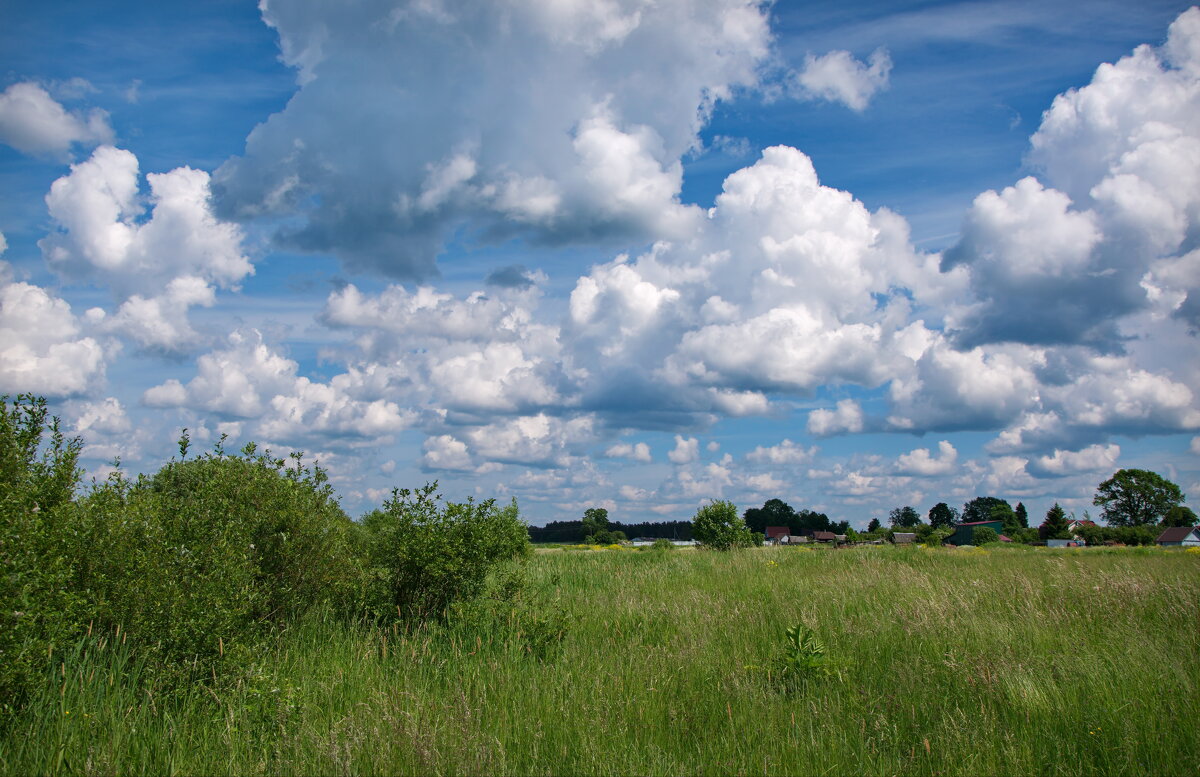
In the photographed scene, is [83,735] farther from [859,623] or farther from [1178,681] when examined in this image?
[1178,681]

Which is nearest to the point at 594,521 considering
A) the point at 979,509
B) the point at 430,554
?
the point at 979,509

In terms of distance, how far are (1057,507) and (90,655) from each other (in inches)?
4647

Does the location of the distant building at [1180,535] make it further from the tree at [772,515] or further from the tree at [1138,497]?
the tree at [772,515]

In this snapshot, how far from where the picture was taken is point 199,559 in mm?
7621

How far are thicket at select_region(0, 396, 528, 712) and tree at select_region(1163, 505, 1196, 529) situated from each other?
120922 millimetres

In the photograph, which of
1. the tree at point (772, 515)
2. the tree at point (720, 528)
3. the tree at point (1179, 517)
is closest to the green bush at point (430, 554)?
the tree at point (720, 528)

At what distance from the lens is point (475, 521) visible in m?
10.7

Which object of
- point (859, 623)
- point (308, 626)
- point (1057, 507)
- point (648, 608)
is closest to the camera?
point (308, 626)

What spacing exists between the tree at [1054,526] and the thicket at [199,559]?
10617cm

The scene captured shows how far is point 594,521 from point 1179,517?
90620 mm

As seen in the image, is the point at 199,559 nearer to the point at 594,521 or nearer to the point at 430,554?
the point at 430,554

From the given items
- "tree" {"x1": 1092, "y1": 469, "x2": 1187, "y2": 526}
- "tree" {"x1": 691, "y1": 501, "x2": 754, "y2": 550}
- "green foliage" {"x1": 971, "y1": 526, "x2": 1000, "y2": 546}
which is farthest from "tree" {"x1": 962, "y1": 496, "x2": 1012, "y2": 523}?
"tree" {"x1": 691, "y1": 501, "x2": 754, "y2": 550}

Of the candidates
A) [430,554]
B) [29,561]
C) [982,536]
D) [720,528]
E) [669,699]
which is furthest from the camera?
[982,536]

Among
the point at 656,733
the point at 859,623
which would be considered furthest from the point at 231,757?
the point at 859,623
